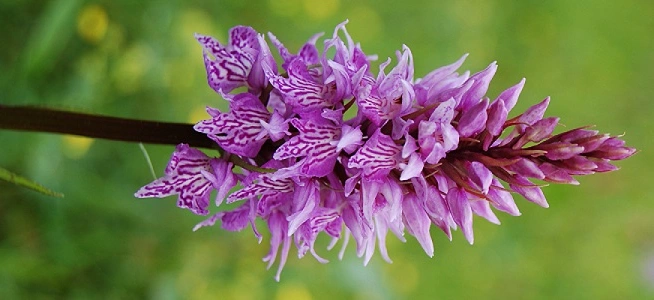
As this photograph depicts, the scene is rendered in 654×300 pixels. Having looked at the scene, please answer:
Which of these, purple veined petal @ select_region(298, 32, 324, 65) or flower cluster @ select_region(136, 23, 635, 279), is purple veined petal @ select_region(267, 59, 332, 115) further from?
purple veined petal @ select_region(298, 32, 324, 65)

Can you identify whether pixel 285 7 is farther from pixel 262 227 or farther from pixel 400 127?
pixel 400 127

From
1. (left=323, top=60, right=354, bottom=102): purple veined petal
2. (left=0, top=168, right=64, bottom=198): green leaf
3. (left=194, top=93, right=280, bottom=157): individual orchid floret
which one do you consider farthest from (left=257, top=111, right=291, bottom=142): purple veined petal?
(left=0, top=168, right=64, bottom=198): green leaf

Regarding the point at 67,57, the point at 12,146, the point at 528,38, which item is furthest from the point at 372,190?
the point at 528,38

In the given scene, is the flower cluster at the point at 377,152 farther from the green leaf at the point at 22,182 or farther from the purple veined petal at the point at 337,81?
the green leaf at the point at 22,182

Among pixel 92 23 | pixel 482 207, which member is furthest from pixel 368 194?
pixel 92 23

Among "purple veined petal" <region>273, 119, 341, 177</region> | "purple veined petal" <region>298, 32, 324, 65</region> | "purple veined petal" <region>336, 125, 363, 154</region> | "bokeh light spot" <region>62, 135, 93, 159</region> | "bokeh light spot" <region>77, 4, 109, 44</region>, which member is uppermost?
"purple veined petal" <region>298, 32, 324, 65</region>

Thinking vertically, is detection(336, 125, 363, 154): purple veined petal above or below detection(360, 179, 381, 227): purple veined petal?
above
